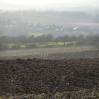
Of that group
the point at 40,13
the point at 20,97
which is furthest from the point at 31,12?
the point at 20,97

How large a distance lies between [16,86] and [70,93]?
1.90 m

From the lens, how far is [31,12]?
44781 millimetres

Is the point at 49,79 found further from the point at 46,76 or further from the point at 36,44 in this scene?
the point at 36,44

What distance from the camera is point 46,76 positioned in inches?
396

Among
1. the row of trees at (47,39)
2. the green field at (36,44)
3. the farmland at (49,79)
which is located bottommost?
the farmland at (49,79)

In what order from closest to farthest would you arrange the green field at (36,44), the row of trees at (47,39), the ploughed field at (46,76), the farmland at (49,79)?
the farmland at (49,79), the ploughed field at (46,76), the green field at (36,44), the row of trees at (47,39)

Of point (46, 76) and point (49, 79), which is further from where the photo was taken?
point (46, 76)

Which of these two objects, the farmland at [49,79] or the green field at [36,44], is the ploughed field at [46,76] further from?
the green field at [36,44]

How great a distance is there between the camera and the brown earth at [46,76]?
9.05m

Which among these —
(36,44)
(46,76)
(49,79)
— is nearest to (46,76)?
(46,76)

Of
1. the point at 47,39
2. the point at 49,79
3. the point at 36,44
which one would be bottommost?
the point at 49,79

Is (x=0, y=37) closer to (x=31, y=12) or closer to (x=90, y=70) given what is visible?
(x=90, y=70)

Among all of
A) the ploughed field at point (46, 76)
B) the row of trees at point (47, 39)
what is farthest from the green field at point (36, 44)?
the ploughed field at point (46, 76)

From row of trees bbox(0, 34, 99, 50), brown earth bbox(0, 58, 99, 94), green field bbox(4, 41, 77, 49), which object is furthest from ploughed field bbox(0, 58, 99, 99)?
row of trees bbox(0, 34, 99, 50)
